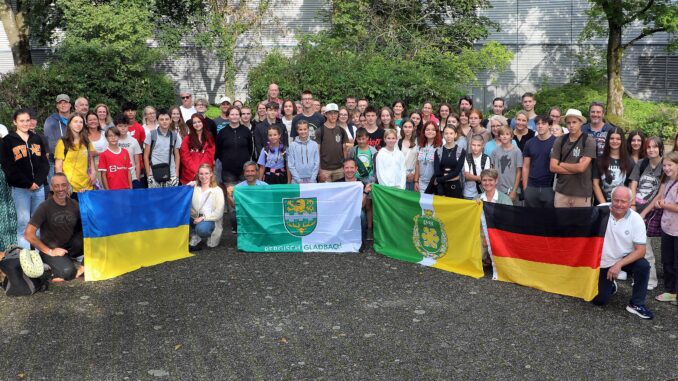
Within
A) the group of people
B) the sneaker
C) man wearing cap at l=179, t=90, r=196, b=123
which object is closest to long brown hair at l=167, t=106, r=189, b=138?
the group of people

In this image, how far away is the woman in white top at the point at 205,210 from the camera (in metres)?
10.2

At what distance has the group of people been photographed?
29.5ft

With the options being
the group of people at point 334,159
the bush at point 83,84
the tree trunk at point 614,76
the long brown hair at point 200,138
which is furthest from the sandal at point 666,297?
the tree trunk at point 614,76

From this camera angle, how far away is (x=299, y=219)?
Answer: 33.4 feet

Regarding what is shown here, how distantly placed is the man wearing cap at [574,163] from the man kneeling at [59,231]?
614 centimetres

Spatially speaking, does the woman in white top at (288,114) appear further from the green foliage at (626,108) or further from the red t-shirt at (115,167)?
the green foliage at (626,108)

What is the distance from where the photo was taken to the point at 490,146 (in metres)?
10.6

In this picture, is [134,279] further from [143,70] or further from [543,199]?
[143,70]

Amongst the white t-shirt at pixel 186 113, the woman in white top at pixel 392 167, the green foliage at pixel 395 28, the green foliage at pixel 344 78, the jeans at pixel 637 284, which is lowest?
the jeans at pixel 637 284

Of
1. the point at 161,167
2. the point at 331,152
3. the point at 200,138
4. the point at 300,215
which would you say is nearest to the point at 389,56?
the point at 331,152

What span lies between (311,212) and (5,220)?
4127mm

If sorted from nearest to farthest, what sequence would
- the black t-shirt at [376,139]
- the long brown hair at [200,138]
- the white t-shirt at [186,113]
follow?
the long brown hair at [200,138] < the black t-shirt at [376,139] < the white t-shirt at [186,113]

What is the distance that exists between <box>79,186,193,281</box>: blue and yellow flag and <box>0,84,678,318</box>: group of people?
0.85 feet

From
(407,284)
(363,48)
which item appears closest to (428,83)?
(363,48)
